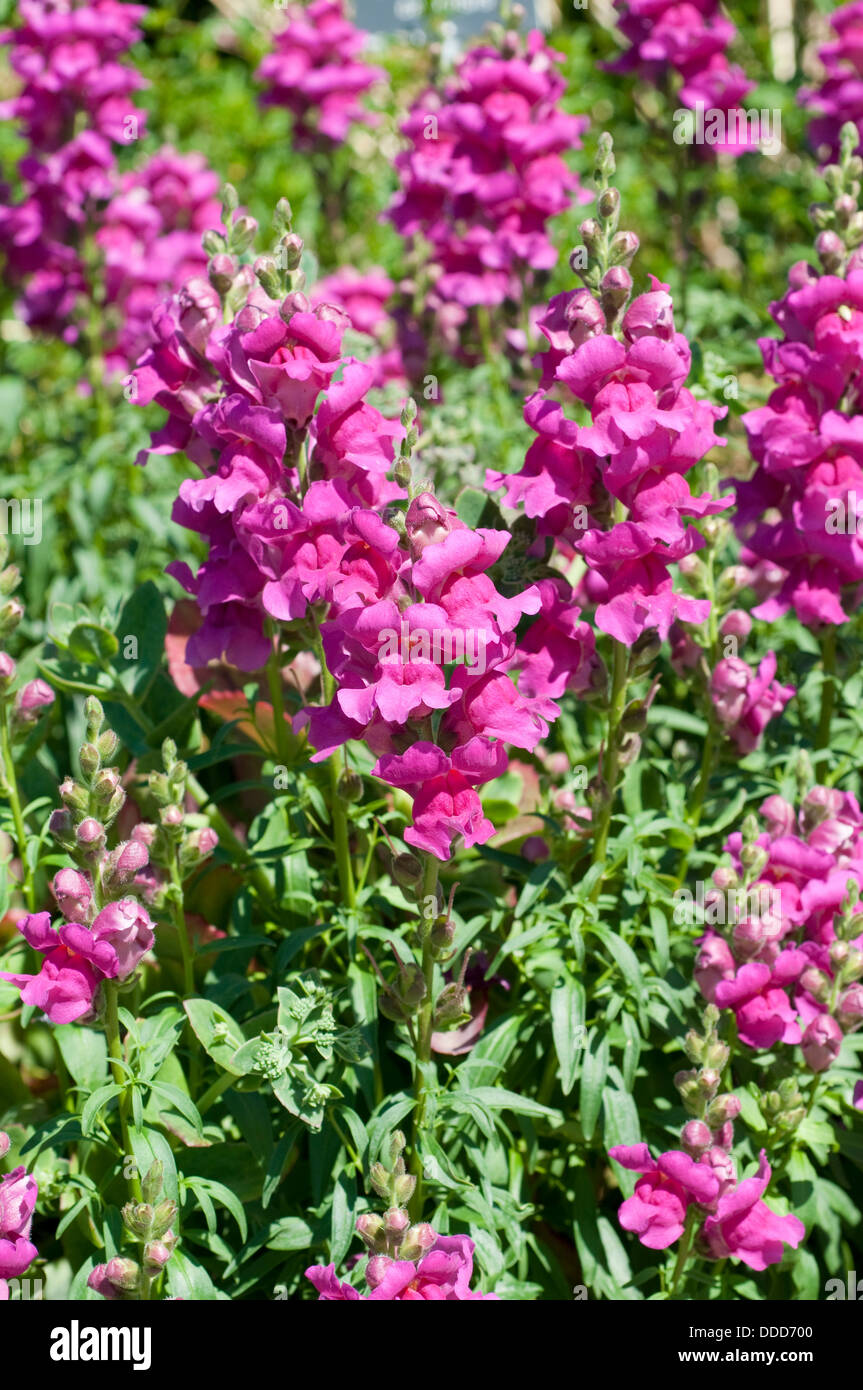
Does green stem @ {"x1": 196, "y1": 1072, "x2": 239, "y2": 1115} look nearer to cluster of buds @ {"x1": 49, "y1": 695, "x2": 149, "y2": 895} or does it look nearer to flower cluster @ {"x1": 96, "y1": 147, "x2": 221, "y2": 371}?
cluster of buds @ {"x1": 49, "y1": 695, "x2": 149, "y2": 895}

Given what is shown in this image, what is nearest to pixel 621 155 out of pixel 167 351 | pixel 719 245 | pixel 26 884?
pixel 719 245

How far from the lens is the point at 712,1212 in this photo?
2.11 metres

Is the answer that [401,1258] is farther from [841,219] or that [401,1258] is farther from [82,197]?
[82,197]

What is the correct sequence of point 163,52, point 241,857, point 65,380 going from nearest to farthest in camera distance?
point 241,857 < point 65,380 < point 163,52

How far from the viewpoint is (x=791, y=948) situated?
2338mm

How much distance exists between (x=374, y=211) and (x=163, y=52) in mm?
2290

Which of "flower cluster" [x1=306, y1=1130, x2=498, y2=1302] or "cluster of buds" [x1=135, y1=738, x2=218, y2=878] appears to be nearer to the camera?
"flower cluster" [x1=306, y1=1130, x2=498, y2=1302]

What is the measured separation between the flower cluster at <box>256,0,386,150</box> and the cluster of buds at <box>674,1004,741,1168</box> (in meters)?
3.67

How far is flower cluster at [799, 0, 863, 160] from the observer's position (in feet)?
13.5

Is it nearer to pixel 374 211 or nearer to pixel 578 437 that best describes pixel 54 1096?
pixel 578 437

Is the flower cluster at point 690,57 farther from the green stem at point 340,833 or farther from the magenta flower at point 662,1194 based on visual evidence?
the magenta flower at point 662,1194

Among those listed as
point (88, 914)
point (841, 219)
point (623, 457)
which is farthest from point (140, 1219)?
point (841, 219)

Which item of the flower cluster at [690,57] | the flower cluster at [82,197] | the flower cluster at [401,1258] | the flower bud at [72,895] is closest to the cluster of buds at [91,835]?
the flower bud at [72,895]

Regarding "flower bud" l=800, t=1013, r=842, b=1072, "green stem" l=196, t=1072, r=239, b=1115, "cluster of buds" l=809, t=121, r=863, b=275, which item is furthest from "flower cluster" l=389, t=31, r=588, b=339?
"green stem" l=196, t=1072, r=239, b=1115
